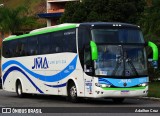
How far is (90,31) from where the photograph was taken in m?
21.7

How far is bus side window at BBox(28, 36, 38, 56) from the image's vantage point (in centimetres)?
2673

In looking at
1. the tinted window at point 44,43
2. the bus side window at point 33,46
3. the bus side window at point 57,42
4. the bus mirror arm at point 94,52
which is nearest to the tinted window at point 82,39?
the bus mirror arm at point 94,52

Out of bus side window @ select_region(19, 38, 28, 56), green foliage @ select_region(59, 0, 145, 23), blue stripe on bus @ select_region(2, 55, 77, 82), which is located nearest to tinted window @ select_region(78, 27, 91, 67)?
blue stripe on bus @ select_region(2, 55, 77, 82)

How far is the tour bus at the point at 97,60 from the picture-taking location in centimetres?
2128

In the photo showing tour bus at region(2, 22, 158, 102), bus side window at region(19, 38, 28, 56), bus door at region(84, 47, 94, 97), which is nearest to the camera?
tour bus at region(2, 22, 158, 102)

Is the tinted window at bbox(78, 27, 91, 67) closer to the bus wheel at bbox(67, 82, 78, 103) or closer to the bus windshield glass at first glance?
the bus windshield glass

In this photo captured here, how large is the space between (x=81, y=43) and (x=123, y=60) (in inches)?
77.2

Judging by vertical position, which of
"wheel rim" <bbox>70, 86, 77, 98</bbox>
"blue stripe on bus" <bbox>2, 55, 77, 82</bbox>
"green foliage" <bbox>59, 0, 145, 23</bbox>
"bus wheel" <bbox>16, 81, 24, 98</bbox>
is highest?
"green foliage" <bbox>59, 0, 145, 23</bbox>

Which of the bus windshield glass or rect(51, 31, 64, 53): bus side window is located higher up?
rect(51, 31, 64, 53): bus side window

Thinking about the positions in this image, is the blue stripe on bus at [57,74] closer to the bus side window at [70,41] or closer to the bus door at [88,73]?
the bus side window at [70,41]

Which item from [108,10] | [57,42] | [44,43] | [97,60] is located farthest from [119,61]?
[108,10]

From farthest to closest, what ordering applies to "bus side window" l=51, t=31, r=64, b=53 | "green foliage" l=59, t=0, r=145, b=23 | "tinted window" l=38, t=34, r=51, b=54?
"green foliage" l=59, t=0, r=145, b=23 → "tinted window" l=38, t=34, r=51, b=54 → "bus side window" l=51, t=31, r=64, b=53

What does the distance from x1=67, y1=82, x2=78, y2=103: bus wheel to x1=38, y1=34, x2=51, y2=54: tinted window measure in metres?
2.65

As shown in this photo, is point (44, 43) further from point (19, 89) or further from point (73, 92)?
point (19, 89)
